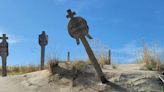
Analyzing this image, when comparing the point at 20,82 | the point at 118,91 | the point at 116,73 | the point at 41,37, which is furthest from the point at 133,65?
the point at 41,37

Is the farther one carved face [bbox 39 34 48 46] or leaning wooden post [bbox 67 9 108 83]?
carved face [bbox 39 34 48 46]

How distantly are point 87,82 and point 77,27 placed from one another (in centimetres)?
165

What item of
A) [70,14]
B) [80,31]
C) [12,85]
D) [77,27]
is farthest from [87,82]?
[12,85]

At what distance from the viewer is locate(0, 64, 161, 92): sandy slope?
1277cm

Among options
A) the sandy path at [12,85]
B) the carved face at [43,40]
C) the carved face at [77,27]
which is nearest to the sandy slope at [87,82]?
the sandy path at [12,85]

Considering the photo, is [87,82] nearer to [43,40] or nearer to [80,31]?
[80,31]

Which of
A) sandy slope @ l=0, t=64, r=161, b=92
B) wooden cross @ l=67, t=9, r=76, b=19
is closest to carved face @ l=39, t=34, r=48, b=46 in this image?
sandy slope @ l=0, t=64, r=161, b=92

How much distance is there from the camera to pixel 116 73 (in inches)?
532

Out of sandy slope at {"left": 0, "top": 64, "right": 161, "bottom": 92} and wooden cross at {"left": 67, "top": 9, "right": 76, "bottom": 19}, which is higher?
wooden cross at {"left": 67, "top": 9, "right": 76, "bottom": 19}

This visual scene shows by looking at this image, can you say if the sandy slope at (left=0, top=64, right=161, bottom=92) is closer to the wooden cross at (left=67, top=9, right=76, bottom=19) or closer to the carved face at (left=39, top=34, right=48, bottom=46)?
the wooden cross at (left=67, top=9, right=76, bottom=19)

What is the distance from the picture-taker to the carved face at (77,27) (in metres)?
13.0

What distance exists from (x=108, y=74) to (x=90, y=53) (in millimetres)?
1015

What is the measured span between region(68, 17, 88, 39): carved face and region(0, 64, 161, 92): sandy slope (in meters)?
1.35

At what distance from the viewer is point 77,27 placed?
512 inches
